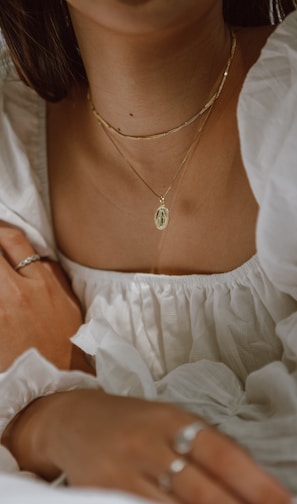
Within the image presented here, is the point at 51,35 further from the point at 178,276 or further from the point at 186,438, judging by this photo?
the point at 186,438

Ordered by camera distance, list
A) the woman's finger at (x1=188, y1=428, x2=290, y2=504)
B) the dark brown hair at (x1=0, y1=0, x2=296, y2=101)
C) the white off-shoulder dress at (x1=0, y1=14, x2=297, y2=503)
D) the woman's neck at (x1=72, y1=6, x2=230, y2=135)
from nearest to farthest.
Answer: the woman's finger at (x1=188, y1=428, x2=290, y2=504), the white off-shoulder dress at (x1=0, y1=14, x2=297, y2=503), the woman's neck at (x1=72, y1=6, x2=230, y2=135), the dark brown hair at (x1=0, y1=0, x2=296, y2=101)

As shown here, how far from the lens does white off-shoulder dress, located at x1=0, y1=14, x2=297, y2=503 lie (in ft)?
2.66

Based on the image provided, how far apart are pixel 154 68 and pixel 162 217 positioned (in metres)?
0.18

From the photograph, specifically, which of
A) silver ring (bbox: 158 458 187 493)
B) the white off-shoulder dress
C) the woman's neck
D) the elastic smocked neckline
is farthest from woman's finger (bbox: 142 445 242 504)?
the woman's neck

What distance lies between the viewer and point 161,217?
102 centimetres

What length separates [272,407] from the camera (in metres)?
0.81

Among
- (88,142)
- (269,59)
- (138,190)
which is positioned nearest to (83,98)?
(88,142)

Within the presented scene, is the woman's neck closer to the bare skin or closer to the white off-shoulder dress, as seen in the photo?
the bare skin

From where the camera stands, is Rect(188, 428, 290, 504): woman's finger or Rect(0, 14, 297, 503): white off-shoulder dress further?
Rect(0, 14, 297, 503): white off-shoulder dress

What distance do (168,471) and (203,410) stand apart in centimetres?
21

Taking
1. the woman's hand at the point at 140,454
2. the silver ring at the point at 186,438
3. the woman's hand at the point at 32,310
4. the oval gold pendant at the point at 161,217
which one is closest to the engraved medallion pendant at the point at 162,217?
the oval gold pendant at the point at 161,217

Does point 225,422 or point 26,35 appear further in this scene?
point 26,35

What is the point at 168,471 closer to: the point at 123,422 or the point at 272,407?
the point at 123,422

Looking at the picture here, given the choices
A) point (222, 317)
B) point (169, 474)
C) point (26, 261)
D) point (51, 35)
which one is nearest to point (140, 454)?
point (169, 474)
